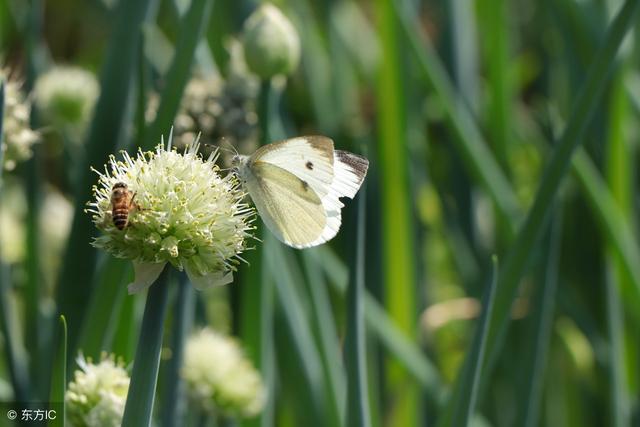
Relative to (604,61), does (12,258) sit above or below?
above

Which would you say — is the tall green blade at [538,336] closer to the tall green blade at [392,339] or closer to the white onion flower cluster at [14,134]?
the tall green blade at [392,339]

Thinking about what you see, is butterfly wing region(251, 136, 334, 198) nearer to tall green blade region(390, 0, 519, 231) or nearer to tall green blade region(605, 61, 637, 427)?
tall green blade region(390, 0, 519, 231)

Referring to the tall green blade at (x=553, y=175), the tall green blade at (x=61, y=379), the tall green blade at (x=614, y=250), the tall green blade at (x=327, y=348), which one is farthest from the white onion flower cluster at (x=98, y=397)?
the tall green blade at (x=614, y=250)

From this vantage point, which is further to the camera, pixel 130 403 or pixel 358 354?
pixel 358 354

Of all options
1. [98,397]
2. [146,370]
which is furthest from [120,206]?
[98,397]

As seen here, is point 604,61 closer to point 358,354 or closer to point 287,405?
point 358,354

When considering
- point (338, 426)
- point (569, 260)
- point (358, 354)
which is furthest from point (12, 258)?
point (569, 260)

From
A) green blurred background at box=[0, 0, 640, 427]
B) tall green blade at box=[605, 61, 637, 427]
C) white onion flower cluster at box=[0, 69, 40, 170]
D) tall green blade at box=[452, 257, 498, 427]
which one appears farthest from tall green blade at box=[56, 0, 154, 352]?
tall green blade at box=[605, 61, 637, 427]
